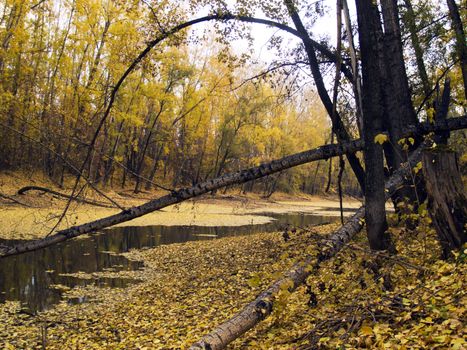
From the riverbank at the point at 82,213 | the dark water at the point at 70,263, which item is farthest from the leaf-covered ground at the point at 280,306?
the riverbank at the point at 82,213

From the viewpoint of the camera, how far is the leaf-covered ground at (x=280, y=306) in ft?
12.8

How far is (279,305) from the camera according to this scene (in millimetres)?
4328

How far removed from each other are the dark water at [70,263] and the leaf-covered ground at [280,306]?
646 millimetres

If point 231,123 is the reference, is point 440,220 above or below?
below

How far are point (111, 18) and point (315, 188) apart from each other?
46479 millimetres

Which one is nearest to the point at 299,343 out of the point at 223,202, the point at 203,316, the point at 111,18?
the point at 203,316

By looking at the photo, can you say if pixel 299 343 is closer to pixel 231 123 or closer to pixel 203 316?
pixel 203 316

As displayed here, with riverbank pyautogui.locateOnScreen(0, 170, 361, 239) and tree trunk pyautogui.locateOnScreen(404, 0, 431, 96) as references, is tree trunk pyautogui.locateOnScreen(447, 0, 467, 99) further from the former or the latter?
riverbank pyautogui.locateOnScreen(0, 170, 361, 239)

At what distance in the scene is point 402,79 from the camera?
698 centimetres

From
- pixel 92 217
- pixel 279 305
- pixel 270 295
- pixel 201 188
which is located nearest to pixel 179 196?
pixel 201 188

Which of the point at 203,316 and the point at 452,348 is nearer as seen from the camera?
the point at 452,348

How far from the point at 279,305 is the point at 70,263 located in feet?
34.7

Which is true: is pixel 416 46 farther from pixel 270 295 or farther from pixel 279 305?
pixel 279 305

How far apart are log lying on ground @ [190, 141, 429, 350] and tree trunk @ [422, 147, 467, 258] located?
487mm
